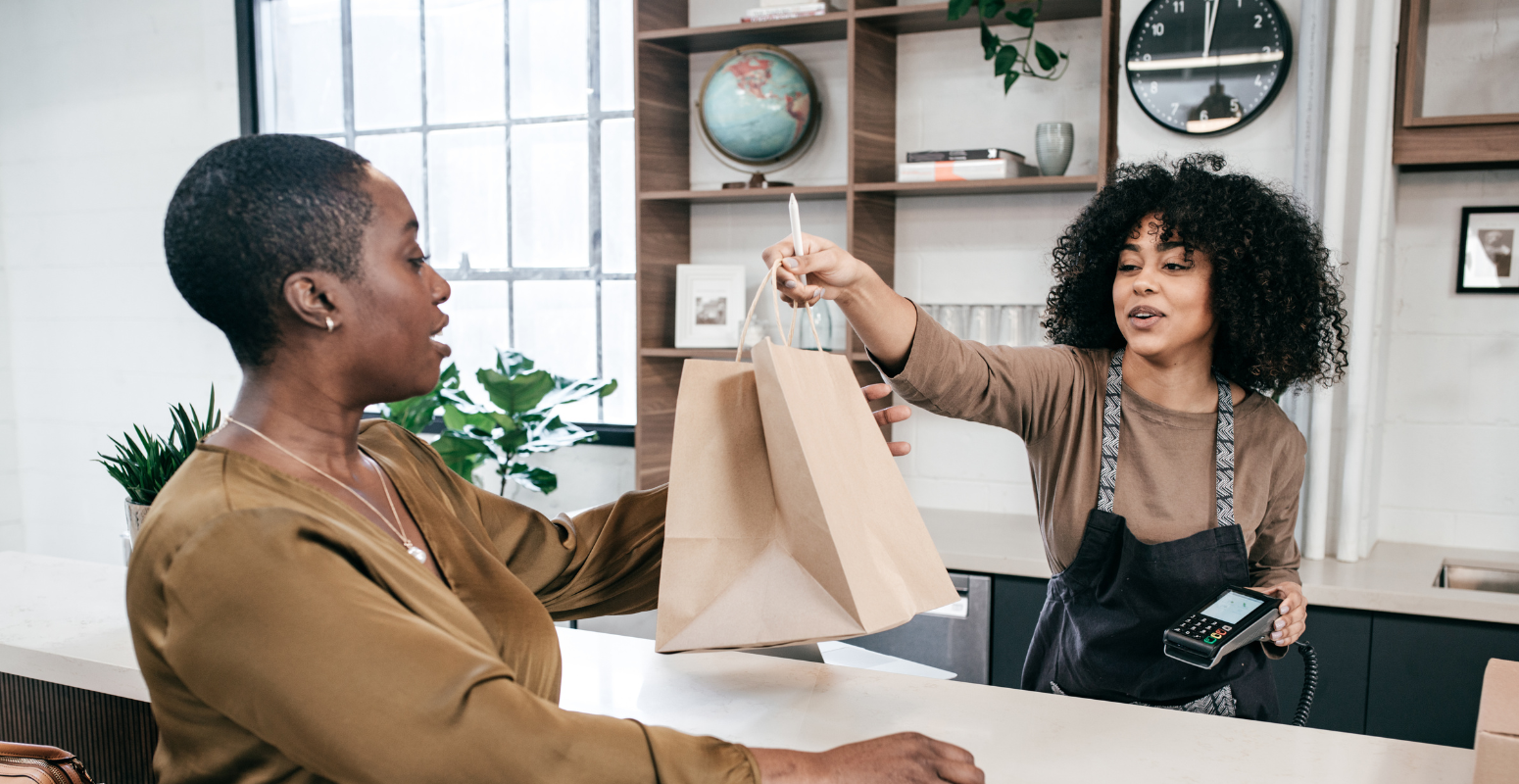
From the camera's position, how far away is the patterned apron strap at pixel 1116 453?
4.73 ft

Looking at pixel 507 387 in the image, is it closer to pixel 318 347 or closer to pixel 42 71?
pixel 318 347

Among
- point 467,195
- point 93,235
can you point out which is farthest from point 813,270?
point 93,235

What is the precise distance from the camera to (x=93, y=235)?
4.17 meters

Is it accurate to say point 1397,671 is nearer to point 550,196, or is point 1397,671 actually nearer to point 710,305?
point 710,305

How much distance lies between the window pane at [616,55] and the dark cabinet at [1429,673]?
2691mm

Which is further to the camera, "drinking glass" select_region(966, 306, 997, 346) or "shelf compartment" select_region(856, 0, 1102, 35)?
"drinking glass" select_region(966, 306, 997, 346)

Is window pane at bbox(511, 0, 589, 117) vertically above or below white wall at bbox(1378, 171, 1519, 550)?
above

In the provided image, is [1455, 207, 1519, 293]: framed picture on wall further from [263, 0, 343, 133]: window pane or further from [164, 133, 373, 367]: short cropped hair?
[263, 0, 343, 133]: window pane

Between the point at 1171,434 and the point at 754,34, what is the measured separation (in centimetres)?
196

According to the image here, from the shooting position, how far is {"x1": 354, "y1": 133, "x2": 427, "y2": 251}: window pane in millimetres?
3809

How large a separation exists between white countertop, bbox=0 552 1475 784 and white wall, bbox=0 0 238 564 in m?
2.94

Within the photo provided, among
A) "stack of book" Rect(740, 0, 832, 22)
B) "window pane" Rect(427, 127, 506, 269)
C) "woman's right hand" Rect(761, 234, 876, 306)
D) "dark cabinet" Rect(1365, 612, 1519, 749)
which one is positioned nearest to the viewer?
"woman's right hand" Rect(761, 234, 876, 306)

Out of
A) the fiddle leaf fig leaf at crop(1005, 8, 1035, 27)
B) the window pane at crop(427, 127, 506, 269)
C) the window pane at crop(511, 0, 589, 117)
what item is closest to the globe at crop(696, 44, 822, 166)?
the fiddle leaf fig leaf at crop(1005, 8, 1035, 27)

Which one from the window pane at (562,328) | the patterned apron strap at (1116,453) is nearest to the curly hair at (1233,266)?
the patterned apron strap at (1116,453)
